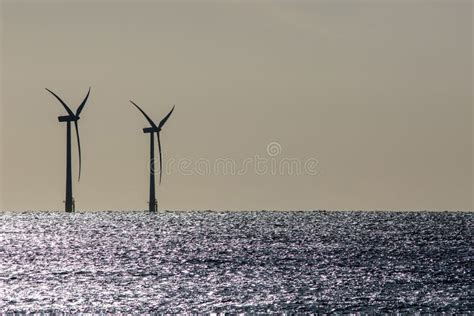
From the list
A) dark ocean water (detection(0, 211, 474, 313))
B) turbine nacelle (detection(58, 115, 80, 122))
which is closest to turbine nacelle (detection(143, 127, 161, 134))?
turbine nacelle (detection(58, 115, 80, 122))

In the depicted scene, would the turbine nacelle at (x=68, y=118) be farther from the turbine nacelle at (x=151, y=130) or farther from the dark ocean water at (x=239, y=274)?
the dark ocean water at (x=239, y=274)

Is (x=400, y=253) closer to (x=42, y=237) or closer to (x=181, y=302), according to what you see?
(x=181, y=302)

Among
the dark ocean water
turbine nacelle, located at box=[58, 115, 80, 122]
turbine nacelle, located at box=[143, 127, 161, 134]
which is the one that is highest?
turbine nacelle, located at box=[58, 115, 80, 122]

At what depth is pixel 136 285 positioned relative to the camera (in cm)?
9144

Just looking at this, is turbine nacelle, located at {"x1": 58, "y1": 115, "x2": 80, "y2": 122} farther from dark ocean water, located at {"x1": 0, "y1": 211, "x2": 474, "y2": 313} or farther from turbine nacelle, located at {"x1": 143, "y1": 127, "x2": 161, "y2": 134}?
dark ocean water, located at {"x1": 0, "y1": 211, "x2": 474, "y2": 313}

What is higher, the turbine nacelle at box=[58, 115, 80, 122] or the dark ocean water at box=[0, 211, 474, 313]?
the turbine nacelle at box=[58, 115, 80, 122]

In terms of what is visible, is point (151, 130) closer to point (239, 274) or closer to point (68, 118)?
point (68, 118)

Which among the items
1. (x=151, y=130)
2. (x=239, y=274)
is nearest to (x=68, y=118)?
(x=151, y=130)

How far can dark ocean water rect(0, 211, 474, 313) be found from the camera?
75.9 m

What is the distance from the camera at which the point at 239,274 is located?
103062 millimetres

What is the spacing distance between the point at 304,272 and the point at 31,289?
3241cm

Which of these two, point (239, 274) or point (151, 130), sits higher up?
point (151, 130)

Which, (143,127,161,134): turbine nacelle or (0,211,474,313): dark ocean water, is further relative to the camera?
(143,127,161,134): turbine nacelle

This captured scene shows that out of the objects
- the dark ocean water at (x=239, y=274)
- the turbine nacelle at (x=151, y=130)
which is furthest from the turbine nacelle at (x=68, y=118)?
the dark ocean water at (x=239, y=274)
